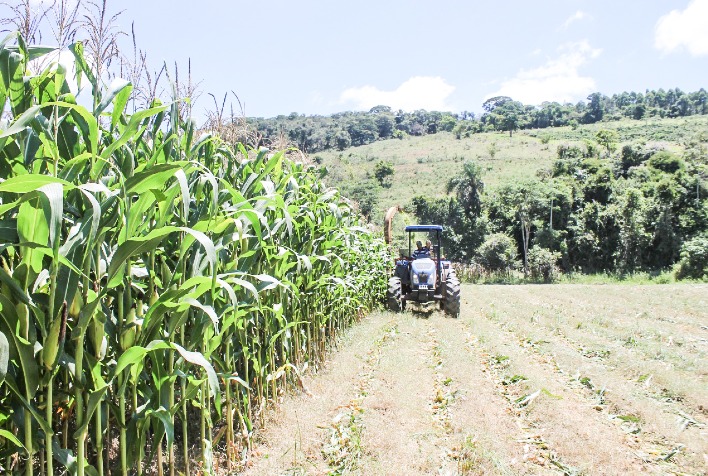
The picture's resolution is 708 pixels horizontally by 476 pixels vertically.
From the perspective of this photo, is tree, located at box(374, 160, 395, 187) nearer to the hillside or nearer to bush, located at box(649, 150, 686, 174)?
the hillside

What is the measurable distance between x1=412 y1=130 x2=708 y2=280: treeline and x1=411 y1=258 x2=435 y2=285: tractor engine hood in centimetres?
1921

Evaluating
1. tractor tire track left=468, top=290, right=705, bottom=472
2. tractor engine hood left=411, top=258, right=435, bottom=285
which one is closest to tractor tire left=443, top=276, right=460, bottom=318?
tractor engine hood left=411, top=258, right=435, bottom=285

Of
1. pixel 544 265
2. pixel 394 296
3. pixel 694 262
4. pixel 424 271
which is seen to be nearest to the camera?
pixel 424 271

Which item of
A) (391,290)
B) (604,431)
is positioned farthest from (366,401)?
(391,290)

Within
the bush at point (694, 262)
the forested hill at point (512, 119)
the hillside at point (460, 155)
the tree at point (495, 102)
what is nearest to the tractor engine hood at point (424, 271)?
the bush at point (694, 262)

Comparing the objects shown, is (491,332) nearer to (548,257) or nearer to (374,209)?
(548,257)

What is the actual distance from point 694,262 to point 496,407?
973 inches

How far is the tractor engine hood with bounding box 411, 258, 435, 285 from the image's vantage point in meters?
10.5

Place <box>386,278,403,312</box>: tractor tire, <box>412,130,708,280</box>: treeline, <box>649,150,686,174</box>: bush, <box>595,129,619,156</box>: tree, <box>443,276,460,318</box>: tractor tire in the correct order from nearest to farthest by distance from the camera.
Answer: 1. <box>443,276,460,318</box>: tractor tire
2. <box>386,278,403,312</box>: tractor tire
3. <box>412,130,708,280</box>: treeline
4. <box>649,150,686,174</box>: bush
5. <box>595,129,619,156</box>: tree

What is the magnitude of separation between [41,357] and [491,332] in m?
8.23

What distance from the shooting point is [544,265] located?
2766 centimetres

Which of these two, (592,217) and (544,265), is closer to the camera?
(544,265)

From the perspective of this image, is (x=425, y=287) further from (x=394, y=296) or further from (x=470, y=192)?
(x=470, y=192)

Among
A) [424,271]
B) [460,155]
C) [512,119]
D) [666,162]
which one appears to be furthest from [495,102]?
[424,271]
